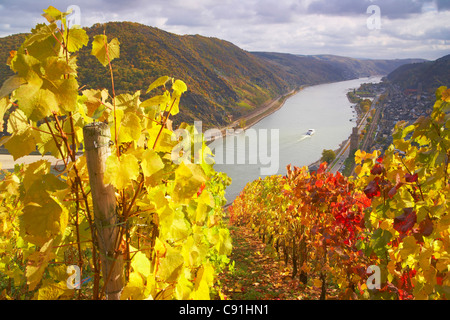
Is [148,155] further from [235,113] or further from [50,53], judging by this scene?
[235,113]

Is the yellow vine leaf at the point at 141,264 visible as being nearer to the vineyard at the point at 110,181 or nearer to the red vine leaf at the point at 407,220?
the vineyard at the point at 110,181

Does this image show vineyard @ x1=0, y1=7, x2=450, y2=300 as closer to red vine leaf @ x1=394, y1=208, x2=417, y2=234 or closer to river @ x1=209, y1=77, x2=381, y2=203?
red vine leaf @ x1=394, y1=208, x2=417, y2=234

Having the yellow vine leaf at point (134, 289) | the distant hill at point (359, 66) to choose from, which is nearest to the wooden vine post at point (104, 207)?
the yellow vine leaf at point (134, 289)

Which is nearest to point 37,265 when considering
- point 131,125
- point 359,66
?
point 131,125

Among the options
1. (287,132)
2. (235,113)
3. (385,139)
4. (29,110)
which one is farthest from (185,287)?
(235,113)

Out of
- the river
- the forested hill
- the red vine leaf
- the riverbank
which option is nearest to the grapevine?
the red vine leaf

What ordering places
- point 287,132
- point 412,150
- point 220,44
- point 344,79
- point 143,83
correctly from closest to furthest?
point 412,150 → point 143,83 → point 287,132 → point 220,44 → point 344,79
